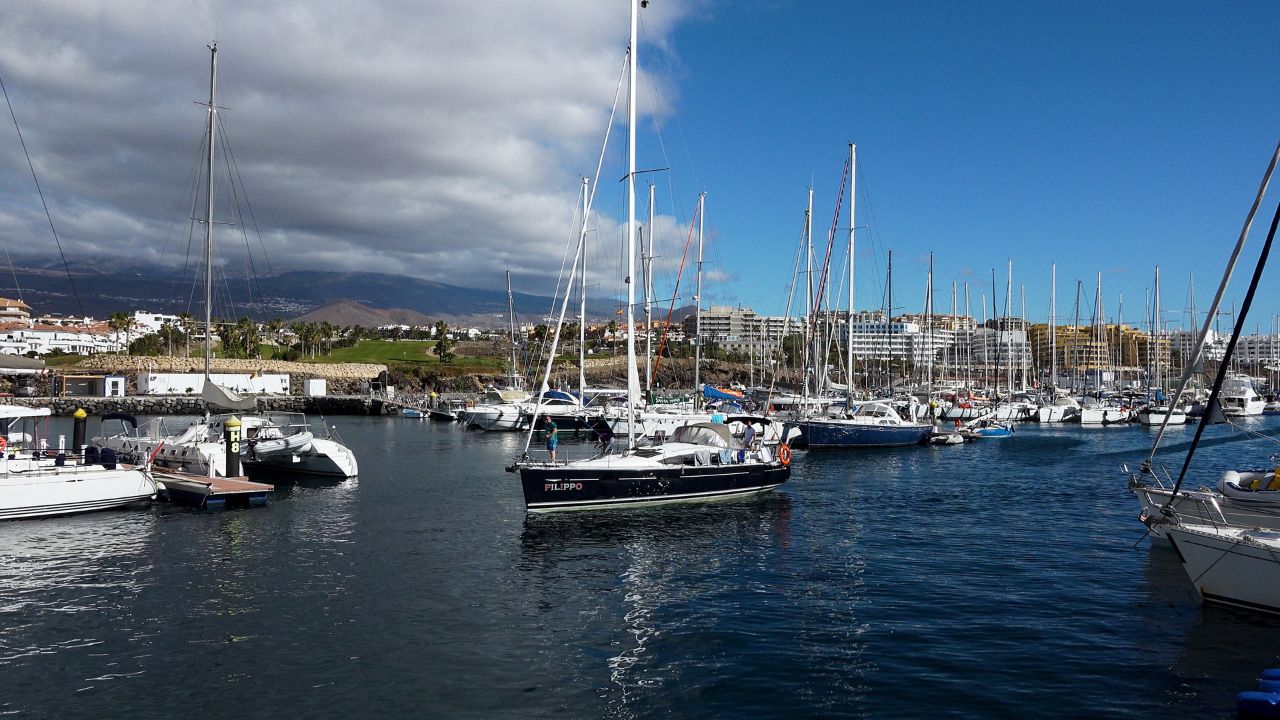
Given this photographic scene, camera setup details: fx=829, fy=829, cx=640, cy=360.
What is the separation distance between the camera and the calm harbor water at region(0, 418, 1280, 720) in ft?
41.7

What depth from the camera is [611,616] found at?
661 inches

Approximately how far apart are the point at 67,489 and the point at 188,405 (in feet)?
235

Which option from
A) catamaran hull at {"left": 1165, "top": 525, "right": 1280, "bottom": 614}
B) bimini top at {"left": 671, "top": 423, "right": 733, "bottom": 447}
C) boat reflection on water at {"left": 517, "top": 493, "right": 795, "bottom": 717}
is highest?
bimini top at {"left": 671, "top": 423, "right": 733, "bottom": 447}

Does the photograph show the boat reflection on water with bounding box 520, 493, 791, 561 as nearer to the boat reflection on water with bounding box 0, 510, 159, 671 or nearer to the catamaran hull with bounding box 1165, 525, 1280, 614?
the boat reflection on water with bounding box 0, 510, 159, 671

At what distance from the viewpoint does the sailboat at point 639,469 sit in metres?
26.0

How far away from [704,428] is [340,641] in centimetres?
1793

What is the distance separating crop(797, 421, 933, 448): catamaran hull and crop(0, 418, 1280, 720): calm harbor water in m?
21.4

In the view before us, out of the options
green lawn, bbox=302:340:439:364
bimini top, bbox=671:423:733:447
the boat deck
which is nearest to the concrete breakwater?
green lawn, bbox=302:340:439:364

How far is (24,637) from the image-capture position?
1510 centimetres

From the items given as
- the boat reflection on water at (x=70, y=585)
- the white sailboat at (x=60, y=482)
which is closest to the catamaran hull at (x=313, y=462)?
the white sailboat at (x=60, y=482)

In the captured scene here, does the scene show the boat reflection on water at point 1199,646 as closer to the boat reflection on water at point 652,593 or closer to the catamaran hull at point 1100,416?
the boat reflection on water at point 652,593

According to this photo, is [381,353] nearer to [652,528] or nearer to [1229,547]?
[652,528]

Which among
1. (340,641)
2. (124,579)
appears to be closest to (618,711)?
(340,641)

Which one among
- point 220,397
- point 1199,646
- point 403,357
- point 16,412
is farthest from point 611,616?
point 403,357
